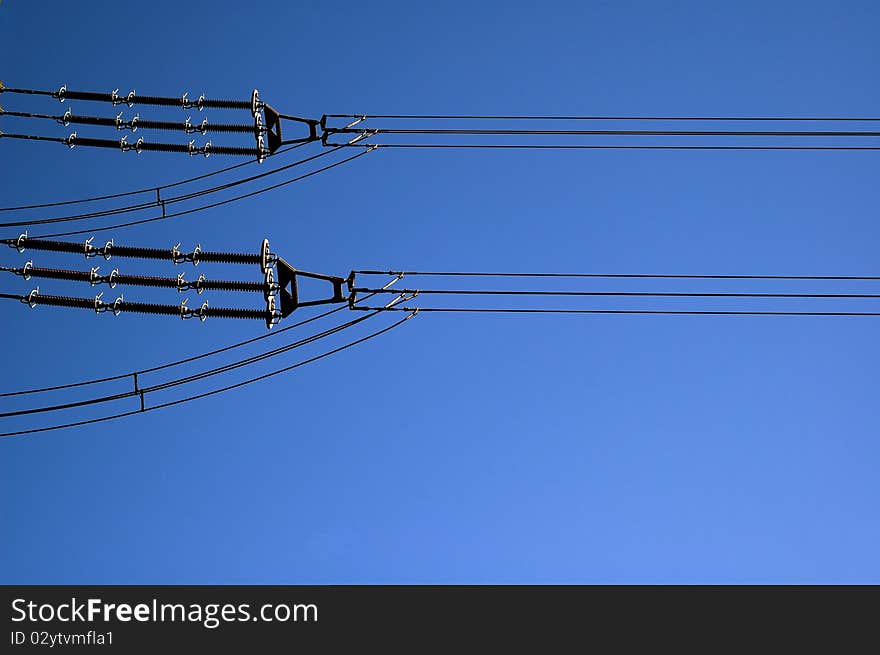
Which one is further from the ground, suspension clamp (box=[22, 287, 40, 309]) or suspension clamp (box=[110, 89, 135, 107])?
suspension clamp (box=[110, 89, 135, 107])

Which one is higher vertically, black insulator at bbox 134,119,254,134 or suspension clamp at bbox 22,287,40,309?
black insulator at bbox 134,119,254,134

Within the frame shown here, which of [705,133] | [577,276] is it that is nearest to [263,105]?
[577,276]

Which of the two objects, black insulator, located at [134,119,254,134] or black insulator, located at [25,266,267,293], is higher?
black insulator, located at [134,119,254,134]

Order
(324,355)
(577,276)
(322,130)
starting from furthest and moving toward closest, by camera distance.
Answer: (322,130), (324,355), (577,276)

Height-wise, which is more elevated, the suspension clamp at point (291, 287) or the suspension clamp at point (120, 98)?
the suspension clamp at point (120, 98)

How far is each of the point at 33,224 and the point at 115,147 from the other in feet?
9.64

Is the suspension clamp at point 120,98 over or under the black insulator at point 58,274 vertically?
over

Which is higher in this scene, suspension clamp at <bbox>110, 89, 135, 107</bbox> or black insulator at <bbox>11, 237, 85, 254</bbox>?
suspension clamp at <bbox>110, 89, 135, 107</bbox>

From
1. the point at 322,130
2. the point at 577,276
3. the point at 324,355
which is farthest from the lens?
the point at 322,130

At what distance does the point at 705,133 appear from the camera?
23531 millimetres

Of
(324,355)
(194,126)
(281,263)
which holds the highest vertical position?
(194,126)

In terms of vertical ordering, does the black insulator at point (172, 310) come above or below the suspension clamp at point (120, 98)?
below

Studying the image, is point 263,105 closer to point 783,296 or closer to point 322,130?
point 322,130

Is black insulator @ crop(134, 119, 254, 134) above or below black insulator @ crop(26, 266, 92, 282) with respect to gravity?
above
